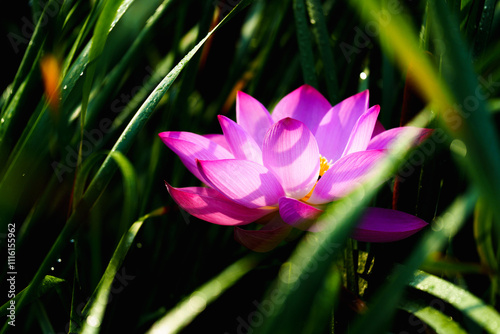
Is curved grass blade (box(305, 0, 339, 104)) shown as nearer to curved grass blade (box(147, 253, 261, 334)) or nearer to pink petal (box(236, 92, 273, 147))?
pink petal (box(236, 92, 273, 147))

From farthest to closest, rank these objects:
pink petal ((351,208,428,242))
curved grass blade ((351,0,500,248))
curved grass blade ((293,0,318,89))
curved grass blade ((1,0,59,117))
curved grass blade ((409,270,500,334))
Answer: curved grass blade ((293,0,318,89)), curved grass blade ((1,0,59,117)), pink petal ((351,208,428,242)), curved grass blade ((409,270,500,334)), curved grass blade ((351,0,500,248))

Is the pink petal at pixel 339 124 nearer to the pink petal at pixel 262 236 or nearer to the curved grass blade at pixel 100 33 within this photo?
the pink petal at pixel 262 236

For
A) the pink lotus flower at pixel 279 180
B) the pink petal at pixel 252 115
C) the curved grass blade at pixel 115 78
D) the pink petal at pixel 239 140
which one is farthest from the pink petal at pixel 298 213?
the curved grass blade at pixel 115 78

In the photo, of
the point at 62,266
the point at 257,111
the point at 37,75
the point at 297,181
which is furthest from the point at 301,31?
the point at 62,266

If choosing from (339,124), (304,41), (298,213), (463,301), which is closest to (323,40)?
(304,41)

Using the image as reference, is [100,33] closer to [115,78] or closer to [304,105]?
[115,78]

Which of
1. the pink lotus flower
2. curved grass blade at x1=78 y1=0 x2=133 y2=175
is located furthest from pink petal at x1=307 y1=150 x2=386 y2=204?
curved grass blade at x1=78 y1=0 x2=133 y2=175

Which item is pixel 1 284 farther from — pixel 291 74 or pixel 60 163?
pixel 291 74
